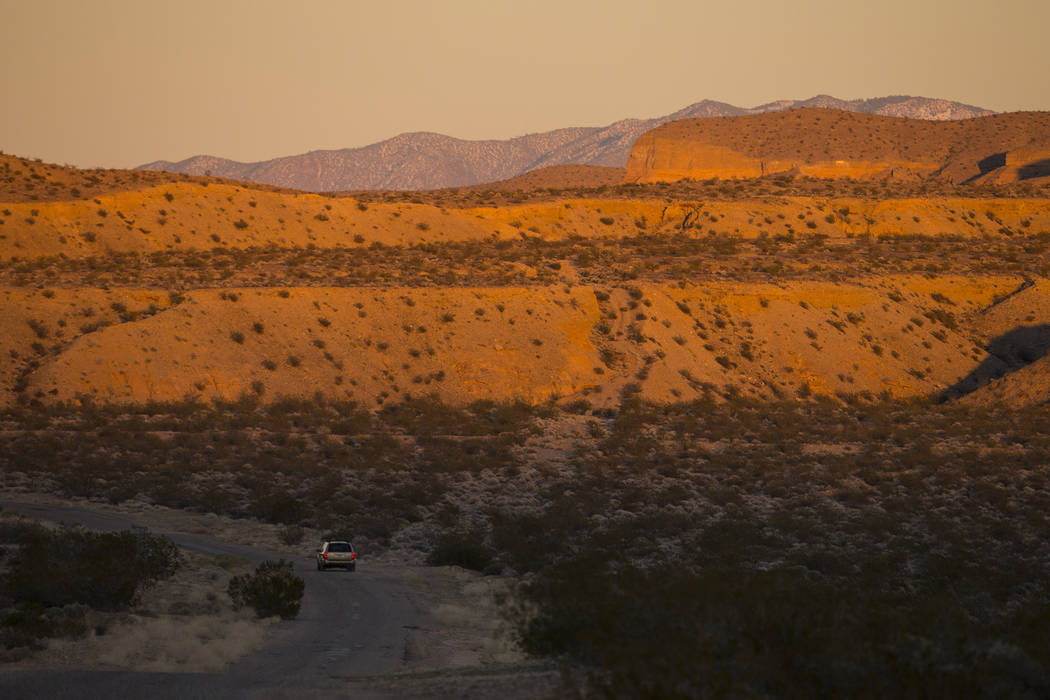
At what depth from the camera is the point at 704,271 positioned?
52.7m

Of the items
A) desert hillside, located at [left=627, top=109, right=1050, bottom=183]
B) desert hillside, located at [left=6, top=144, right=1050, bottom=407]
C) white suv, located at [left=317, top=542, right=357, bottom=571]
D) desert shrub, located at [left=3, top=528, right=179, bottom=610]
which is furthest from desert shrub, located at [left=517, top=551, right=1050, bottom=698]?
desert hillside, located at [left=627, top=109, right=1050, bottom=183]

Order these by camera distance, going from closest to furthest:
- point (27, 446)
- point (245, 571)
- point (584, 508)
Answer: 1. point (245, 571)
2. point (584, 508)
3. point (27, 446)

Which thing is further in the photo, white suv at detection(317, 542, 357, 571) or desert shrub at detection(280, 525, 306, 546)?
desert shrub at detection(280, 525, 306, 546)

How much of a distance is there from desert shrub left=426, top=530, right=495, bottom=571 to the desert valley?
131 mm

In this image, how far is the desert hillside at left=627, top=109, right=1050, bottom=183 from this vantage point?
393 feet

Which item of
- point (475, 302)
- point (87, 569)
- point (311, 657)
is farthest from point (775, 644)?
point (475, 302)

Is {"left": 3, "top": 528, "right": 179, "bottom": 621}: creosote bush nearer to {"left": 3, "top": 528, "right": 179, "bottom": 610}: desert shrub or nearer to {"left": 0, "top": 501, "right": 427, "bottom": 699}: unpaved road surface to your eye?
{"left": 3, "top": 528, "right": 179, "bottom": 610}: desert shrub

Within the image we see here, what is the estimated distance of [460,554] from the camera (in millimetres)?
21422

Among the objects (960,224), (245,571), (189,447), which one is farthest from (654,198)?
(245,571)

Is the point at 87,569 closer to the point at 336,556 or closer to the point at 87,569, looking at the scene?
the point at 87,569

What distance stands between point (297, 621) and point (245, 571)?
368 cm

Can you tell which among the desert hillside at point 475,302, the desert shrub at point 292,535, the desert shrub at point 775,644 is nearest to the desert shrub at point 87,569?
the desert shrub at point 292,535

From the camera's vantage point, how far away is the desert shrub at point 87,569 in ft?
51.1

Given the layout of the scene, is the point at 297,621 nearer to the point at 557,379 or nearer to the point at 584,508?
the point at 584,508
